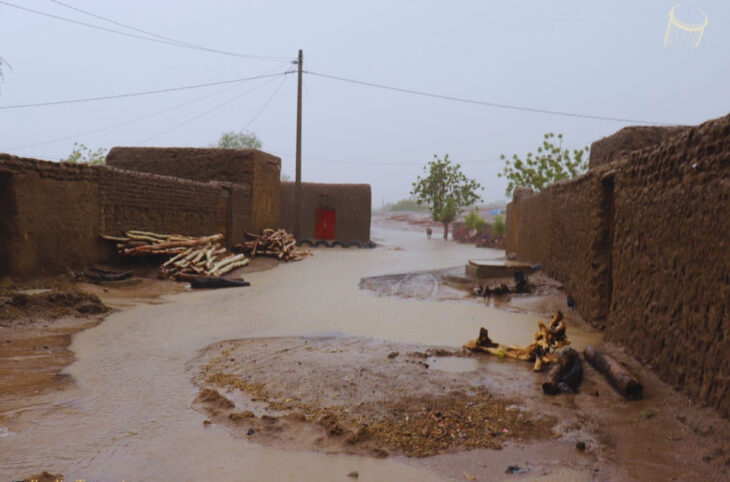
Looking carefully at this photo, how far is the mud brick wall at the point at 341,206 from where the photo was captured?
965 inches

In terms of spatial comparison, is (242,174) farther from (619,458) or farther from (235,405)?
(619,458)

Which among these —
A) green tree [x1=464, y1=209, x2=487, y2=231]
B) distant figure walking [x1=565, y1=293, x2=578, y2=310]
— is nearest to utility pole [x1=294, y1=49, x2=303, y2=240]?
green tree [x1=464, y1=209, x2=487, y2=231]

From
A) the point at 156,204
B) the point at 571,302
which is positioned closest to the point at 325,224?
the point at 156,204

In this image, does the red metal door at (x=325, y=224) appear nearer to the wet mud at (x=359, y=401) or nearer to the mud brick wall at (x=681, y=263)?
the wet mud at (x=359, y=401)

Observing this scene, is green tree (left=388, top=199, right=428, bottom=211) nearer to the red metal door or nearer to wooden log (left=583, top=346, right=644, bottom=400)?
the red metal door

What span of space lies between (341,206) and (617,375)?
69.5 feet

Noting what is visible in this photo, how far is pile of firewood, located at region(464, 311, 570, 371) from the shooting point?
496cm

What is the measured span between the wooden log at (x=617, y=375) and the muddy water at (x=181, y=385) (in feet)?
4.02

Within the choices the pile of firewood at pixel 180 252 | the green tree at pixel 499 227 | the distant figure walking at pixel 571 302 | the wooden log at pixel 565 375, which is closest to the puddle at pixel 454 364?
the wooden log at pixel 565 375

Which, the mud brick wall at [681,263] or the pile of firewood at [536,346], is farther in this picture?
the pile of firewood at [536,346]

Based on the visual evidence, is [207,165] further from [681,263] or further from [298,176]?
[681,263]

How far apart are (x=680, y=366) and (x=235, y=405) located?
3.29m

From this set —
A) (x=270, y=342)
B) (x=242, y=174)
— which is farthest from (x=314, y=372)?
(x=242, y=174)

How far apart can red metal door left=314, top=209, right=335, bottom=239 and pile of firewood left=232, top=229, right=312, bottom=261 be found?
21.9 ft
